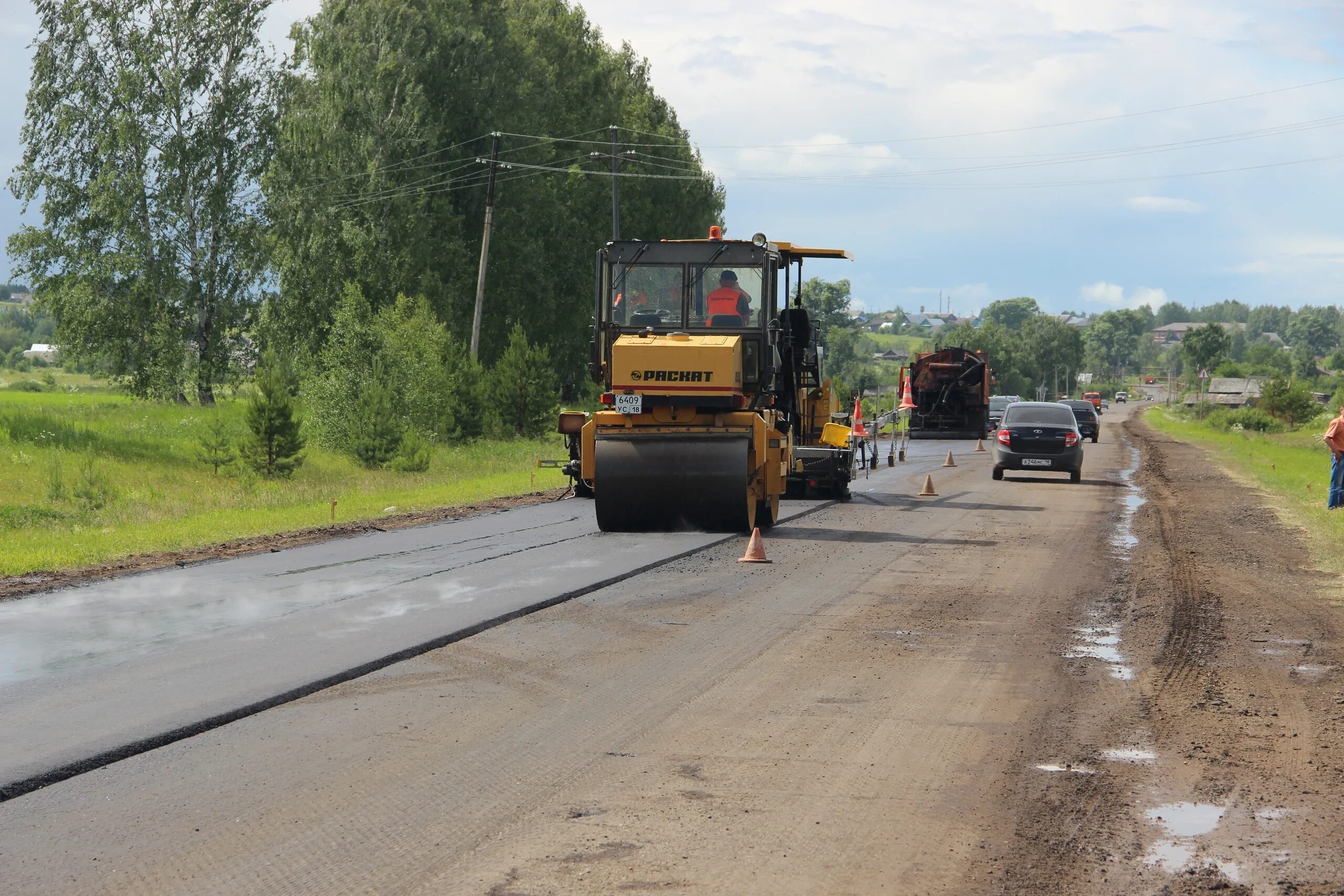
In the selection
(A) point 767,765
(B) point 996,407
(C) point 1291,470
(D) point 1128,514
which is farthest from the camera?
(B) point 996,407

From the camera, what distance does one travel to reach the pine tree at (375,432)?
32.6 meters

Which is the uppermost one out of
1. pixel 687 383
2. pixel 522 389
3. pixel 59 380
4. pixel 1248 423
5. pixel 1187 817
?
pixel 687 383

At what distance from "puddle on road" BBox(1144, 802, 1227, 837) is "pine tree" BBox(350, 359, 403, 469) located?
2794 centimetres

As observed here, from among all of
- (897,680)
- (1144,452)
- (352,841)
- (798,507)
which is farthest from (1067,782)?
(1144,452)

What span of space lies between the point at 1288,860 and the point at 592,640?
5.63 meters

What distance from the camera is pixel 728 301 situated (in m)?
17.3

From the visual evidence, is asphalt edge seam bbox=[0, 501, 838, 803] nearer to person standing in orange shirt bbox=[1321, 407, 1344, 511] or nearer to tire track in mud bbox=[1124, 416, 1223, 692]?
tire track in mud bbox=[1124, 416, 1223, 692]

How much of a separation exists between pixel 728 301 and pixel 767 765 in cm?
1110

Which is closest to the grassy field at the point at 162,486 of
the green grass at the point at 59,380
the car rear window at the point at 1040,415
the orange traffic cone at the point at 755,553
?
the orange traffic cone at the point at 755,553

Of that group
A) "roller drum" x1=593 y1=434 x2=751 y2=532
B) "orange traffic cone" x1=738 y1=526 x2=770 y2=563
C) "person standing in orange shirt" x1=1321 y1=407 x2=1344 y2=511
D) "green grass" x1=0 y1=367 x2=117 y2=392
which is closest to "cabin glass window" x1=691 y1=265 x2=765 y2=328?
"roller drum" x1=593 y1=434 x2=751 y2=532

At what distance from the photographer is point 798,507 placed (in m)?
21.8

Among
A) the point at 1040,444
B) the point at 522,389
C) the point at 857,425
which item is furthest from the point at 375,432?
the point at 1040,444

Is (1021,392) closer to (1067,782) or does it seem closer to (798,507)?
(798,507)

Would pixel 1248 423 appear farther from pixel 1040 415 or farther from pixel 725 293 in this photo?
pixel 725 293
